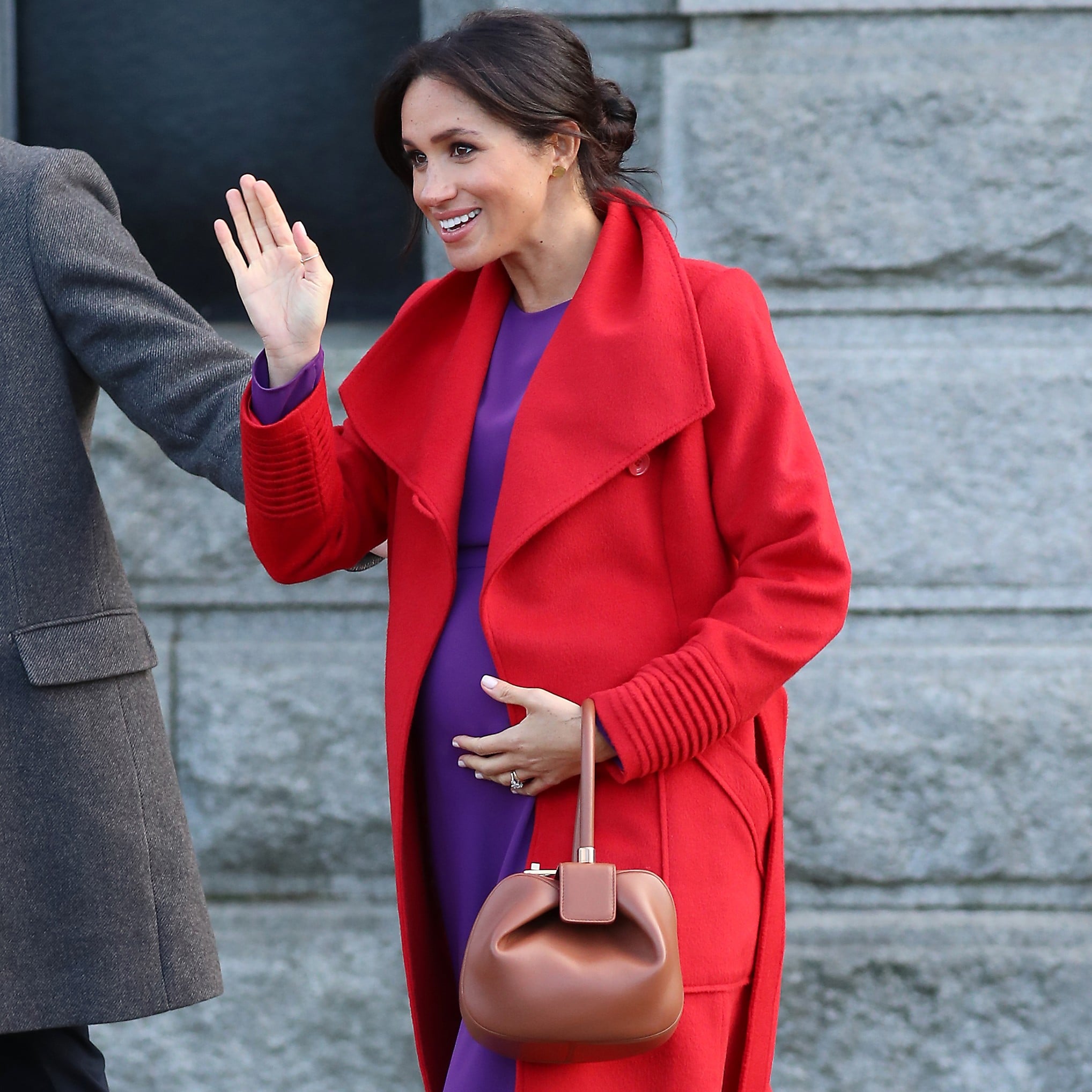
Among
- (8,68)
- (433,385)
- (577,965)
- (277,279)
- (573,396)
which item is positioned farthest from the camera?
(8,68)

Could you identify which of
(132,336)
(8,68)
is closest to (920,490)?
(132,336)

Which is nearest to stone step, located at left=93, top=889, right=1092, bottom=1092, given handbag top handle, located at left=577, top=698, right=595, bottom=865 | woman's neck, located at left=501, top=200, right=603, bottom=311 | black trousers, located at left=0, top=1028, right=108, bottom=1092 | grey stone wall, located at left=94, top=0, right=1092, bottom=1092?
grey stone wall, located at left=94, top=0, right=1092, bottom=1092

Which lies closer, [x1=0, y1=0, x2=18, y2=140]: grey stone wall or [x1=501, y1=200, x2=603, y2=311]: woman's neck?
[x1=501, y1=200, x2=603, y2=311]: woman's neck

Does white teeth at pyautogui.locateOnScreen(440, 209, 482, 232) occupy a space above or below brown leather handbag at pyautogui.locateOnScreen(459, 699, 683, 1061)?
above

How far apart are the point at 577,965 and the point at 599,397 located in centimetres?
71

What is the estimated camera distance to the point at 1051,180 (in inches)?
119

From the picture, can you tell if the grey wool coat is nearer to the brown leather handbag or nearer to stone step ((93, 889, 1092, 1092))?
the brown leather handbag

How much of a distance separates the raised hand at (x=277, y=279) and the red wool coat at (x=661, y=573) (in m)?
0.08

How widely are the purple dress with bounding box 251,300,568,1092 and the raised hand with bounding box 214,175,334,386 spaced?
0.12ft

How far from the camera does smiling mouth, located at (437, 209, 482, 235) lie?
1.90m

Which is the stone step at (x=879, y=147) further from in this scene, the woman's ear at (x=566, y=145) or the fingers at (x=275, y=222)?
the fingers at (x=275, y=222)

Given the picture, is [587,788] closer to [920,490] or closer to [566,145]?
[566,145]

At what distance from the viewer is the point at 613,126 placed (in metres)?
2.07

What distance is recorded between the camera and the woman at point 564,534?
178 cm
